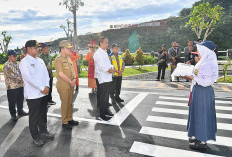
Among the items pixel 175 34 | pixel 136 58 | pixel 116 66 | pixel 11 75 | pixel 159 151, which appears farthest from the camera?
pixel 175 34

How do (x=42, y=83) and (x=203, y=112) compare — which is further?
(x=42, y=83)

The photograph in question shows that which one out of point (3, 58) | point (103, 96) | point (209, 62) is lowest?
point (103, 96)

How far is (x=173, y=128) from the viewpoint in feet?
14.6

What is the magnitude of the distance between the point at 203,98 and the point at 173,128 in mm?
1479

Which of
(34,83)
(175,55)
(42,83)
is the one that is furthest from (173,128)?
(175,55)

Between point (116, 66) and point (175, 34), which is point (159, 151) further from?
point (175, 34)

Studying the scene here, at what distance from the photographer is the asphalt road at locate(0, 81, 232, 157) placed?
3475mm

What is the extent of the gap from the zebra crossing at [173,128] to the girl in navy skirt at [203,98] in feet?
1.22

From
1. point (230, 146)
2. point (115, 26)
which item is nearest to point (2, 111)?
point (230, 146)

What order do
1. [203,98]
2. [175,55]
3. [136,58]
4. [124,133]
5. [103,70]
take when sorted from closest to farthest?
[203,98]
[124,133]
[103,70]
[175,55]
[136,58]

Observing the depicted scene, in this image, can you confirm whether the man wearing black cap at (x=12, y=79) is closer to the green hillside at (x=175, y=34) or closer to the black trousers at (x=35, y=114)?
the black trousers at (x=35, y=114)

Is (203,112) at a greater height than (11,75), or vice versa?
(11,75)

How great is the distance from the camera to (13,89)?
5.22 metres

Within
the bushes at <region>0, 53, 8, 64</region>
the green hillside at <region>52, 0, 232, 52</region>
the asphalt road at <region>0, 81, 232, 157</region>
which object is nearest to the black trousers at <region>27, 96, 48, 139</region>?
the asphalt road at <region>0, 81, 232, 157</region>
